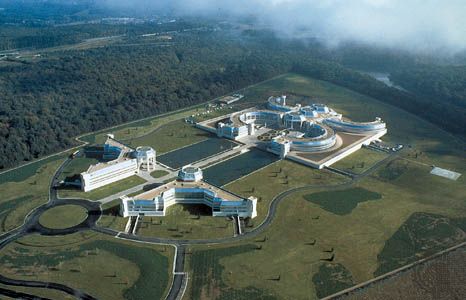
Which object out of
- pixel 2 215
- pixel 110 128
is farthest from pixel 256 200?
pixel 110 128

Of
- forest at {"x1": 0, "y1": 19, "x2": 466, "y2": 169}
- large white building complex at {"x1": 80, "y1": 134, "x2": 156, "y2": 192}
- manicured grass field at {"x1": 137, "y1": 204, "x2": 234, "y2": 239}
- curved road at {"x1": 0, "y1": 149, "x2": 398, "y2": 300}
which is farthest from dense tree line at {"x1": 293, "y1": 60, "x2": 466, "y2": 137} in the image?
large white building complex at {"x1": 80, "y1": 134, "x2": 156, "y2": 192}

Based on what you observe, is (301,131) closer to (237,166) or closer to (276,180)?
(237,166)

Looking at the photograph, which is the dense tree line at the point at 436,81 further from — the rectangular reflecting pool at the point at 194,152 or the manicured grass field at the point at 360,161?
the rectangular reflecting pool at the point at 194,152

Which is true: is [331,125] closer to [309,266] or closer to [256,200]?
[256,200]

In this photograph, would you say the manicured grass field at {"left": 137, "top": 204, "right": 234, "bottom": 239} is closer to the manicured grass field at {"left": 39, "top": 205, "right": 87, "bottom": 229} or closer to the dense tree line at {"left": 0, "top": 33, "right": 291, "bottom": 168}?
the manicured grass field at {"left": 39, "top": 205, "right": 87, "bottom": 229}

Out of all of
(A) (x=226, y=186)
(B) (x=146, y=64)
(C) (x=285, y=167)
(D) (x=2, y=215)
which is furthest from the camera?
(B) (x=146, y=64)

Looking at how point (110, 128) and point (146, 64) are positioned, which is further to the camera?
point (146, 64)
